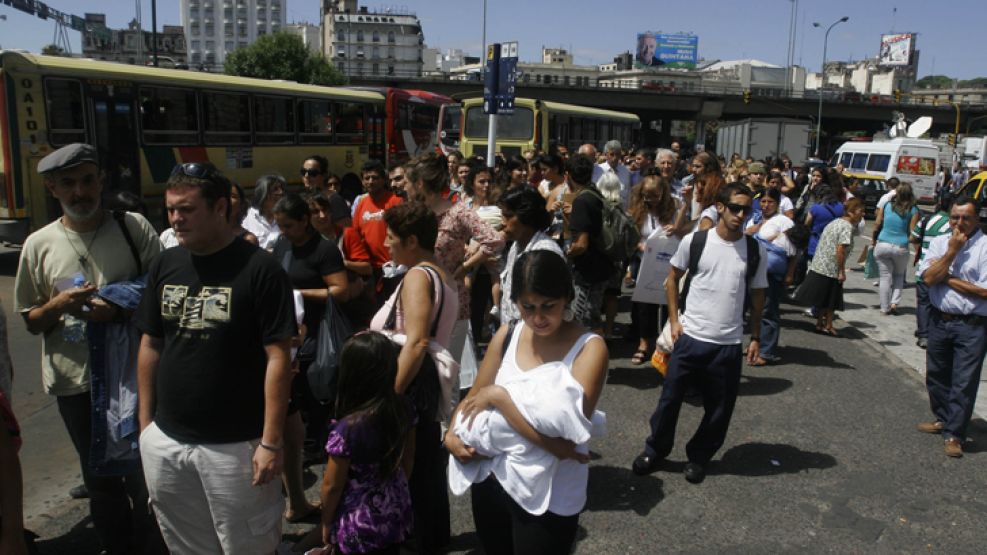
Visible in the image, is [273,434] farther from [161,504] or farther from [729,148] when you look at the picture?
[729,148]

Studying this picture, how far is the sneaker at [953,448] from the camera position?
16.6 feet

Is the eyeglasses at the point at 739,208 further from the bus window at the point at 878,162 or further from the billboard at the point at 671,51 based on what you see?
the billboard at the point at 671,51

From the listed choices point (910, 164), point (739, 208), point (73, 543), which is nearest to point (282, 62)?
point (910, 164)

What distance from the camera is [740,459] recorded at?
4.99m

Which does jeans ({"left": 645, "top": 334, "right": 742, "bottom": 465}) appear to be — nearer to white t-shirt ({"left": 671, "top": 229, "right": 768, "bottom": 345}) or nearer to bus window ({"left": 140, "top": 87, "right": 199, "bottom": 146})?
white t-shirt ({"left": 671, "top": 229, "right": 768, "bottom": 345})

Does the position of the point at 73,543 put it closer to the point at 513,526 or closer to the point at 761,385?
the point at 513,526

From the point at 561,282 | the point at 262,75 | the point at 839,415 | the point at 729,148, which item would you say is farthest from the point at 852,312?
the point at 262,75

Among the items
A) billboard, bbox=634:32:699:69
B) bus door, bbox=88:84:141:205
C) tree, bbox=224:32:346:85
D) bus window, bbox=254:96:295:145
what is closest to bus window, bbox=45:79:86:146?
bus door, bbox=88:84:141:205

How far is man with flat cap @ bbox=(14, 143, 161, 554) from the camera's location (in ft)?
10.6

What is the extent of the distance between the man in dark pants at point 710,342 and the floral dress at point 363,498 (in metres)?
2.29

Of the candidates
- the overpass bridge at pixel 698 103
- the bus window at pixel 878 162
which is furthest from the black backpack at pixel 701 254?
the overpass bridge at pixel 698 103

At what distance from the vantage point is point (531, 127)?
20.0 m

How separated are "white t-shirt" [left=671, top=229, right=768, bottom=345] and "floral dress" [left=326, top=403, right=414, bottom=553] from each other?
247 centimetres

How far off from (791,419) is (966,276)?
5.28ft
